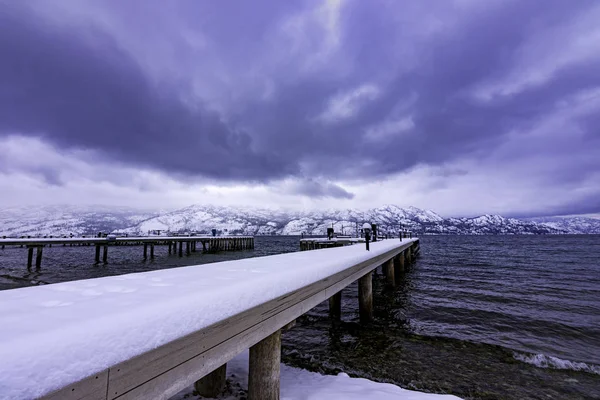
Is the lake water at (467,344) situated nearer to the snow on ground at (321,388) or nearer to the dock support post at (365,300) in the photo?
the dock support post at (365,300)

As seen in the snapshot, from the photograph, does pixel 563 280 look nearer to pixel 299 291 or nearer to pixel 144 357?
pixel 299 291

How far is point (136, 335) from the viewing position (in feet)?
5.95

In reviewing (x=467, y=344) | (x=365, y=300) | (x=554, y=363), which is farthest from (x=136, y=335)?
(x=554, y=363)

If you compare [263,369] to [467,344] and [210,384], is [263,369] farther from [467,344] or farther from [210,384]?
[467,344]

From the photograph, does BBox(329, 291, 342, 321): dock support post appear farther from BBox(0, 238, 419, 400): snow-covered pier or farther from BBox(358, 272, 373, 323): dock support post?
BBox(0, 238, 419, 400): snow-covered pier

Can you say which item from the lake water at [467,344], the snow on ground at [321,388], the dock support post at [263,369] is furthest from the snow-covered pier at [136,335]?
the lake water at [467,344]

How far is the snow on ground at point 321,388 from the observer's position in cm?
447

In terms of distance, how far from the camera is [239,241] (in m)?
59.0

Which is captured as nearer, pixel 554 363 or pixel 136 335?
pixel 136 335

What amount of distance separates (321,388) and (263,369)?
1.75 meters

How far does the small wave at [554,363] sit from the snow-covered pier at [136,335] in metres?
7.17

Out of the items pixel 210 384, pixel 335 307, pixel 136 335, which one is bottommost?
pixel 335 307

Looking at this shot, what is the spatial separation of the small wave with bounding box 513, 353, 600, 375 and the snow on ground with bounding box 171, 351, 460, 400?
14.2 ft

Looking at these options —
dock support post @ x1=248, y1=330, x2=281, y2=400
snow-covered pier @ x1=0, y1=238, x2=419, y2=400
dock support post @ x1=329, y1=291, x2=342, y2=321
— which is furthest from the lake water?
snow-covered pier @ x1=0, y1=238, x2=419, y2=400
